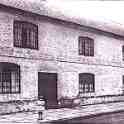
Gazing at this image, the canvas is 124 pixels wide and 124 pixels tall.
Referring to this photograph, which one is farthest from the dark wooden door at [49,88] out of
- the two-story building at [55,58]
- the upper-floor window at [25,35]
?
the upper-floor window at [25,35]

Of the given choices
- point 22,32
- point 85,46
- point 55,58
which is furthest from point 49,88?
point 85,46

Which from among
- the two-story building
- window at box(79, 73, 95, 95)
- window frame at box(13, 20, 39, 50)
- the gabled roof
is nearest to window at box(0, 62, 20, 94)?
the two-story building

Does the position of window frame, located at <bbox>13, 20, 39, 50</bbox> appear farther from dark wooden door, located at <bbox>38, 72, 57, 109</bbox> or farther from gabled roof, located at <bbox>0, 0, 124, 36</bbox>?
dark wooden door, located at <bbox>38, 72, 57, 109</bbox>

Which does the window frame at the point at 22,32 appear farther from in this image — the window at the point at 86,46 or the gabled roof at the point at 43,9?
the window at the point at 86,46

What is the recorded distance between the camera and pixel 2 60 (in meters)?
12.1

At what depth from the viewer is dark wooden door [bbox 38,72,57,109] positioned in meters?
14.0

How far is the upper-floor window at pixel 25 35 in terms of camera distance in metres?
12.9

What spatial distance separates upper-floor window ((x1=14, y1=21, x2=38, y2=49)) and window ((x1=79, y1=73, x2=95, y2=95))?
158 inches

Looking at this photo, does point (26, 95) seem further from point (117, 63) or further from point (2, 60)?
point (117, 63)

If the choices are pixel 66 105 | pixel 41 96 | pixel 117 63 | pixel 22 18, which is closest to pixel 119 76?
Result: pixel 117 63

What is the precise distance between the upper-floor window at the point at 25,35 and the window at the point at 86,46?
357 centimetres

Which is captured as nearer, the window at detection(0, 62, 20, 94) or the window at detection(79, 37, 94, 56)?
the window at detection(0, 62, 20, 94)

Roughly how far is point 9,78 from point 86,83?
5648 millimetres

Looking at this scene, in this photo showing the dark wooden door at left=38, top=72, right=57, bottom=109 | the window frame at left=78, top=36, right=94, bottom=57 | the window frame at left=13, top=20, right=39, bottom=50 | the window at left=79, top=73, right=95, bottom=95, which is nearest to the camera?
the window frame at left=13, top=20, right=39, bottom=50
